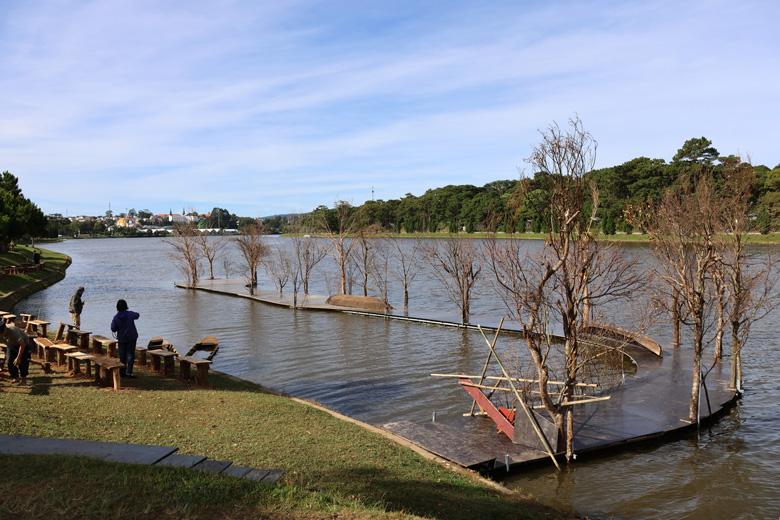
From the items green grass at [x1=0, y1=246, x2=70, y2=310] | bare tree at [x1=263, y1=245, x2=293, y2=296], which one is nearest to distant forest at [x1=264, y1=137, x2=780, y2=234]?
bare tree at [x1=263, y1=245, x2=293, y2=296]

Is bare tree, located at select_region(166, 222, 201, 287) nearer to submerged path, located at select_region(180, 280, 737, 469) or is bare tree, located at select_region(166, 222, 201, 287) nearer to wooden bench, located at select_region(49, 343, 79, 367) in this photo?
wooden bench, located at select_region(49, 343, 79, 367)

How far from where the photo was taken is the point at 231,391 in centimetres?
1455

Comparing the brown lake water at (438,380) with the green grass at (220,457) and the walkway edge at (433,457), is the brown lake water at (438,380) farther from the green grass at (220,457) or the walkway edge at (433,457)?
the green grass at (220,457)

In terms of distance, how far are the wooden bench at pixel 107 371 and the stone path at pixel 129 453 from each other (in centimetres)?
498

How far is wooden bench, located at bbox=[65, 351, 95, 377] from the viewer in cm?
1412

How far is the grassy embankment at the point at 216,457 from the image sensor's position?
6.04 m

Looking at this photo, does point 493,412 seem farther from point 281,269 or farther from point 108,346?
point 281,269

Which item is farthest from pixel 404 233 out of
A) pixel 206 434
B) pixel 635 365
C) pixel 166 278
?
pixel 206 434

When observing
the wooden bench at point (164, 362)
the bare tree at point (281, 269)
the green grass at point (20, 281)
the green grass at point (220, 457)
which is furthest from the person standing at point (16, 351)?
the bare tree at point (281, 269)

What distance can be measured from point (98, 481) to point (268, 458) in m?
3.22

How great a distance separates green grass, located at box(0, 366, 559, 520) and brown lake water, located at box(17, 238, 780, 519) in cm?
253

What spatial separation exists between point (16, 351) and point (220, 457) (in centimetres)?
734

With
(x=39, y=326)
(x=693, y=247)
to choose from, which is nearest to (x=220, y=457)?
(x=39, y=326)

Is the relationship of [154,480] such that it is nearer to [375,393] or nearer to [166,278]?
[375,393]
